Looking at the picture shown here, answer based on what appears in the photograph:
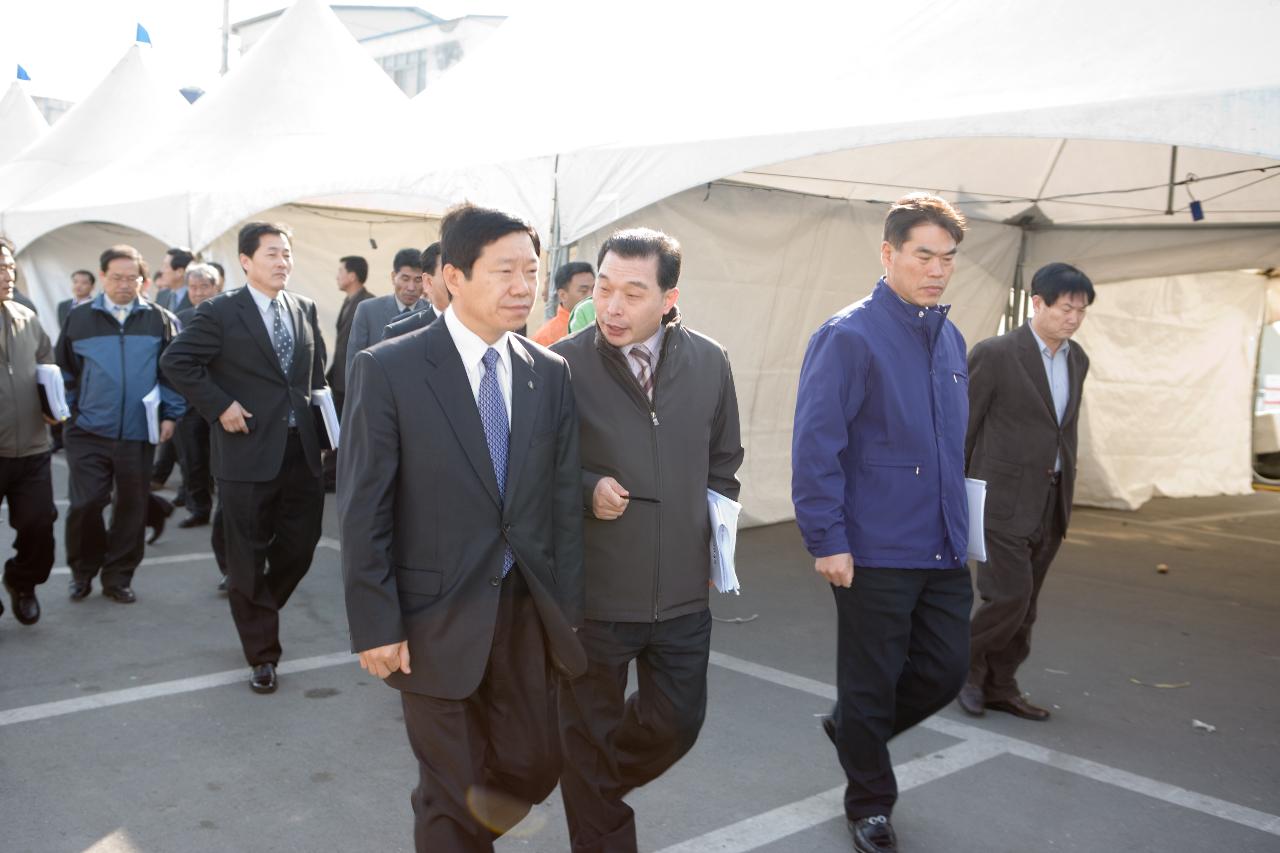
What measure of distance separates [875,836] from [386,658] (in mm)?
1794

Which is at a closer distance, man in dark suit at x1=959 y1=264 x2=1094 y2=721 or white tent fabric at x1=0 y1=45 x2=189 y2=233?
man in dark suit at x1=959 y1=264 x2=1094 y2=721

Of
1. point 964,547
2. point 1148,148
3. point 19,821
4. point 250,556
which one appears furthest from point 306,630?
point 1148,148

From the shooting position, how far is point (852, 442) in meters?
3.60

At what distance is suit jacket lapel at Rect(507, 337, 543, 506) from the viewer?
2820 millimetres

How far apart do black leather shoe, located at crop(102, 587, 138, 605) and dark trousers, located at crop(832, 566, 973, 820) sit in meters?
4.57

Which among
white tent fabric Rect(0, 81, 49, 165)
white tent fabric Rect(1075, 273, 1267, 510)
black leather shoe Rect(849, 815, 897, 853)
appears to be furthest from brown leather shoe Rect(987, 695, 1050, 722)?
white tent fabric Rect(0, 81, 49, 165)

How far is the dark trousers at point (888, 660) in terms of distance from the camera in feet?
11.6

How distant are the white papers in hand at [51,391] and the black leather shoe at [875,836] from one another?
4552 millimetres

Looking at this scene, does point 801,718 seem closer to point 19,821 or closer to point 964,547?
point 964,547

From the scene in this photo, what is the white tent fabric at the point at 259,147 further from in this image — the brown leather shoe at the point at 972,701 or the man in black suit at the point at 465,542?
the man in black suit at the point at 465,542

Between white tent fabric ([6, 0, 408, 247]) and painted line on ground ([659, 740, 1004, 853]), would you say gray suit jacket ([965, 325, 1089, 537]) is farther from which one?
white tent fabric ([6, 0, 408, 247])

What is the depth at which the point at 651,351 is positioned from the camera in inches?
132

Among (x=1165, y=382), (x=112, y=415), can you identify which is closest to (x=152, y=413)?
(x=112, y=415)

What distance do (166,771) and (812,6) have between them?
6089 millimetres
